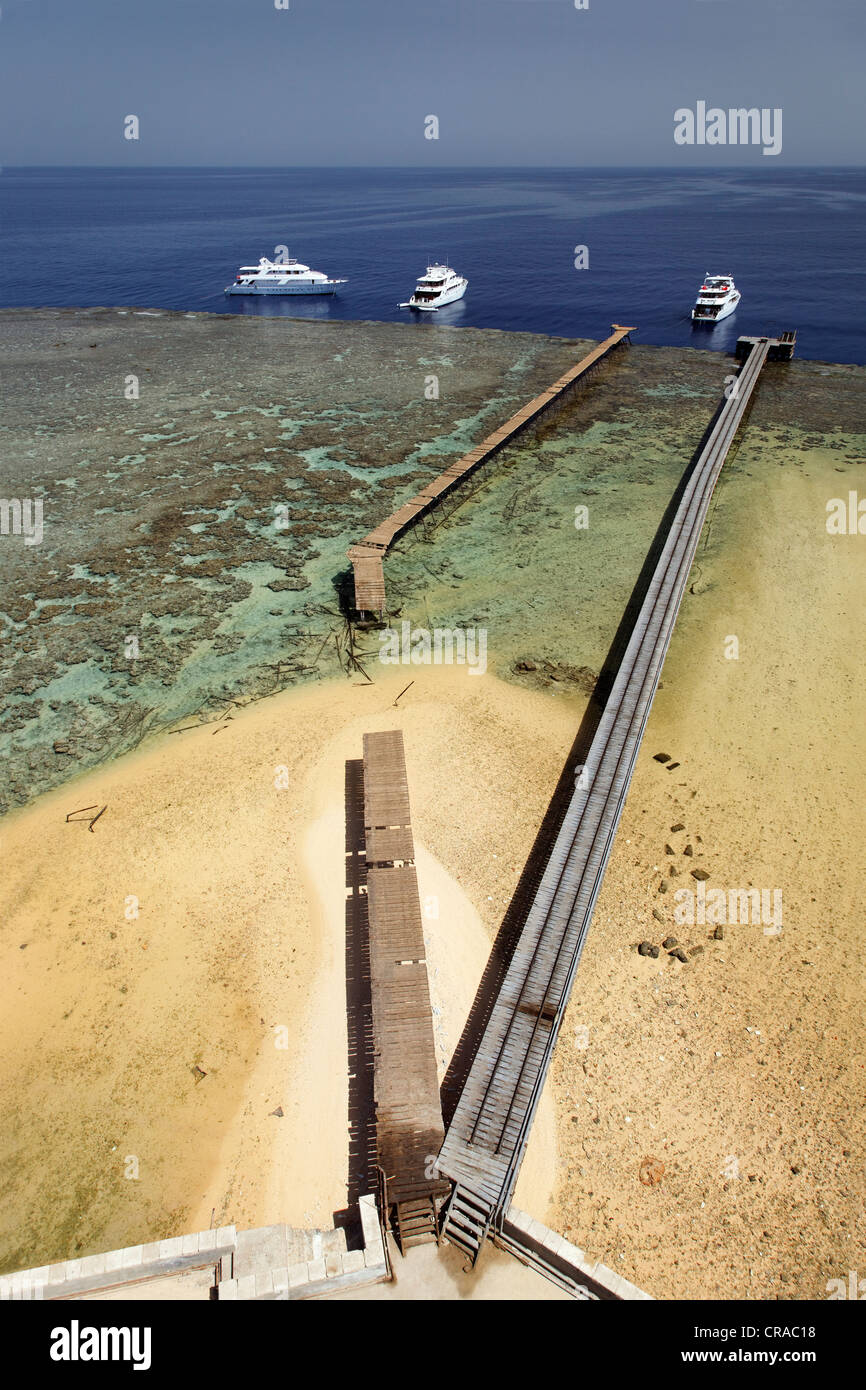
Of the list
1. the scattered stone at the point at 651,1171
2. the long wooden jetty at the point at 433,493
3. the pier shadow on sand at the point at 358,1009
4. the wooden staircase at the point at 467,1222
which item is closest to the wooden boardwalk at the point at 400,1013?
the wooden staircase at the point at 467,1222

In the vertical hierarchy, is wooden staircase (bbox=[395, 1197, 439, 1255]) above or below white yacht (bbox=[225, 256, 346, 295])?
below

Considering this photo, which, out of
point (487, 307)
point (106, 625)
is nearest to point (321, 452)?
point (106, 625)

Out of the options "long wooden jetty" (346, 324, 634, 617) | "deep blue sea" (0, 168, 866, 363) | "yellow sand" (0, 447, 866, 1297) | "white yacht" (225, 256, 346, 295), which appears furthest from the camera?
"white yacht" (225, 256, 346, 295)

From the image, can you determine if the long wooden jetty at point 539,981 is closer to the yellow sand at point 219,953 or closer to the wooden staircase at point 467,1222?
the wooden staircase at point 467,1222

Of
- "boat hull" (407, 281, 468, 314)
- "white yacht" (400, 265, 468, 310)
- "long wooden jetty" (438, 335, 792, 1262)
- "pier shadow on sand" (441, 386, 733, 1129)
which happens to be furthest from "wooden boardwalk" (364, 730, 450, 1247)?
"white yacht" (400, 265, 468, 310)

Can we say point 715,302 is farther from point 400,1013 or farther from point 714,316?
point 400,1013

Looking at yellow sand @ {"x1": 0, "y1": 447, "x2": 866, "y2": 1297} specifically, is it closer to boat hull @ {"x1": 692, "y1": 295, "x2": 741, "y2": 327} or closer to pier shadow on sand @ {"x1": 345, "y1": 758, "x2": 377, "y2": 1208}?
pier shadow on sand @ {"x1": 345, "y1": 758, "x2": 377, "y2": 1208}
